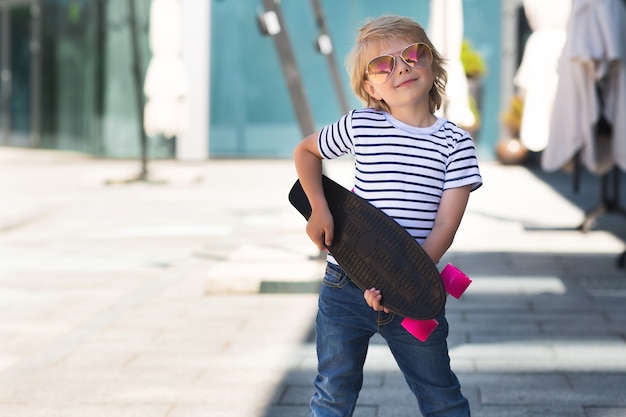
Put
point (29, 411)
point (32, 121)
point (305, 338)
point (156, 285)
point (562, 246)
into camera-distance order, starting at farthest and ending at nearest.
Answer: point (32, 121)
point (562, 246)
point (156, 285)
point (305, 338)
point (29, 411)

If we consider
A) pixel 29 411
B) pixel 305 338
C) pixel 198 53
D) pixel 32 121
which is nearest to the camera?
pixel 29 411

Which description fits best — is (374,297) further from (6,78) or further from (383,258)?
(6,78)

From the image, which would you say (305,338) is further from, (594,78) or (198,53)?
(198,53)

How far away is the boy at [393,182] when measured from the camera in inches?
102

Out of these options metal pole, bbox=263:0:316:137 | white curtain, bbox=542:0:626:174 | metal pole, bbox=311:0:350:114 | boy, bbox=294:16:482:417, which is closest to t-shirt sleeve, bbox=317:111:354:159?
boy, bbox=294:16:482:417

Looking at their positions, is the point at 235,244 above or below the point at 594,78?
below

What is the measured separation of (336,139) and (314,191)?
0.47 feet

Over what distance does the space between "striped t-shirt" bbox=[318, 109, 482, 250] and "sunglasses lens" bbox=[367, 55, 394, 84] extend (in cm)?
11

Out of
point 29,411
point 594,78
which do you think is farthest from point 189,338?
point 594,78

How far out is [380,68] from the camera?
2615 mm

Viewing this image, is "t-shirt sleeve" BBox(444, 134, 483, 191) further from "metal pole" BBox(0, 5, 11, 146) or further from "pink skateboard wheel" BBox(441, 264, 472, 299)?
"metal pole" BBox(0, 5, 11, 146)

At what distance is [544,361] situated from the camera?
437 cm

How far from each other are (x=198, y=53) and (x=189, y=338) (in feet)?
52.9

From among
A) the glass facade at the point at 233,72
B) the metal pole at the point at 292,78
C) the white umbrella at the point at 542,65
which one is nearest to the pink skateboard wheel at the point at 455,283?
the metal pole at the point at 292,78
